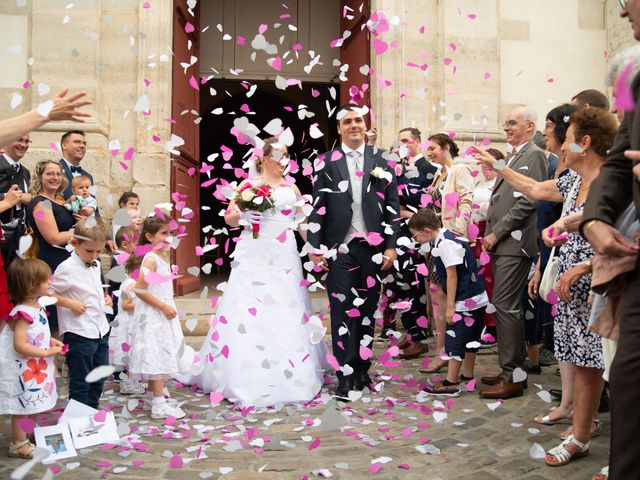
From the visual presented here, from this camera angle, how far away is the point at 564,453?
321 cm

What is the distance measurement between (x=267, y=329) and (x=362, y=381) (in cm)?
85

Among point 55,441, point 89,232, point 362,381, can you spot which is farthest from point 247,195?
point 55,441

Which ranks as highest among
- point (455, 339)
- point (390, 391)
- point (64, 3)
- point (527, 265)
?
point (64, 3)

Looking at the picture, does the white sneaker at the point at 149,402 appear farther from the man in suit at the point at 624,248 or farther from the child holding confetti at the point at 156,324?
the man in suit at the point at 624,248

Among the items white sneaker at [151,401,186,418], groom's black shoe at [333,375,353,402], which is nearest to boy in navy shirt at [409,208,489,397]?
groom's black shoe at [333,375,353,402]

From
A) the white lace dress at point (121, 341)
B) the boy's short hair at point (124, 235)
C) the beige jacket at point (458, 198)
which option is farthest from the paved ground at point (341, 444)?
the beige jacket at point (458, 198)

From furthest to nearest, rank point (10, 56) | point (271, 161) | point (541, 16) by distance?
1. point (541, 16)
2. point (10, 56)
3. point (271, 161)

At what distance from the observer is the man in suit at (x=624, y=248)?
6.07 ft

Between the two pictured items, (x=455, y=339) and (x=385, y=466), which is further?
(x=455, y=339)

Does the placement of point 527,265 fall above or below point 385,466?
above

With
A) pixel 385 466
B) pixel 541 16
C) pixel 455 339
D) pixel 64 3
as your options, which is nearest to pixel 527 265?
pixel 455 339

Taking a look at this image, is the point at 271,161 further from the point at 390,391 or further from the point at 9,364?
the point at 9,364

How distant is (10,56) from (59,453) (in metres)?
5.37

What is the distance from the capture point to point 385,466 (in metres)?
3.19
